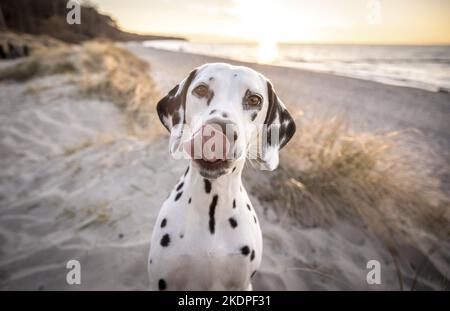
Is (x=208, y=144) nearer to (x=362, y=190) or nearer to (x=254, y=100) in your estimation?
(x=254, y=100)

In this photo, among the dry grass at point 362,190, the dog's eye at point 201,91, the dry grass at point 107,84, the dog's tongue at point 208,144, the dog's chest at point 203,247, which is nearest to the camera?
the dog's tongue at point 208,144

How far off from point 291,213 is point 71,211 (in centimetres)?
287

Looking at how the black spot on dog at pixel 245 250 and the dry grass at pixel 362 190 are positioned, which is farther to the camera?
the dry grass at pixel 362 190

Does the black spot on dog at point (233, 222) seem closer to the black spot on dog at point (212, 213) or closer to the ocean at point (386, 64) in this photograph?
the black spot on dog at point (212, 213)

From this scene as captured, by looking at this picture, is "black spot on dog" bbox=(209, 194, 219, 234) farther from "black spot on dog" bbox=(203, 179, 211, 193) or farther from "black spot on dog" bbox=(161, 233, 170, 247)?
"black spot on dog" bbox=(161, 233, 170, 247)

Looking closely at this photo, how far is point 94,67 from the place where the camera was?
11023mm

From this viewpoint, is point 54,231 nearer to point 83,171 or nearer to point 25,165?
point 83,171

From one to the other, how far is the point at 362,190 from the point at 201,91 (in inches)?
111

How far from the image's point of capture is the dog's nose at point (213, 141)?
1.29 meters

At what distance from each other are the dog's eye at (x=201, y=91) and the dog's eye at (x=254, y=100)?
30 centimetres

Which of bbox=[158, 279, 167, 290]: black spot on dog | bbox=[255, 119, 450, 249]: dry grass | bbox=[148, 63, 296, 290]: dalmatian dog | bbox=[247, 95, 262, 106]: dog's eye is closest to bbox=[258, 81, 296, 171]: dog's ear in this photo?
bbox=[148, 63, 296, 290]: dalmatian dog

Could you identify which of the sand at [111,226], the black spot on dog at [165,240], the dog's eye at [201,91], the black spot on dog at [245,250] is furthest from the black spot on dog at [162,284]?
the dog's eye at [201,91]

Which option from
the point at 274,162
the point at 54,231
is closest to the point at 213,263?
the point at 274,162

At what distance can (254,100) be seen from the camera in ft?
5.72
